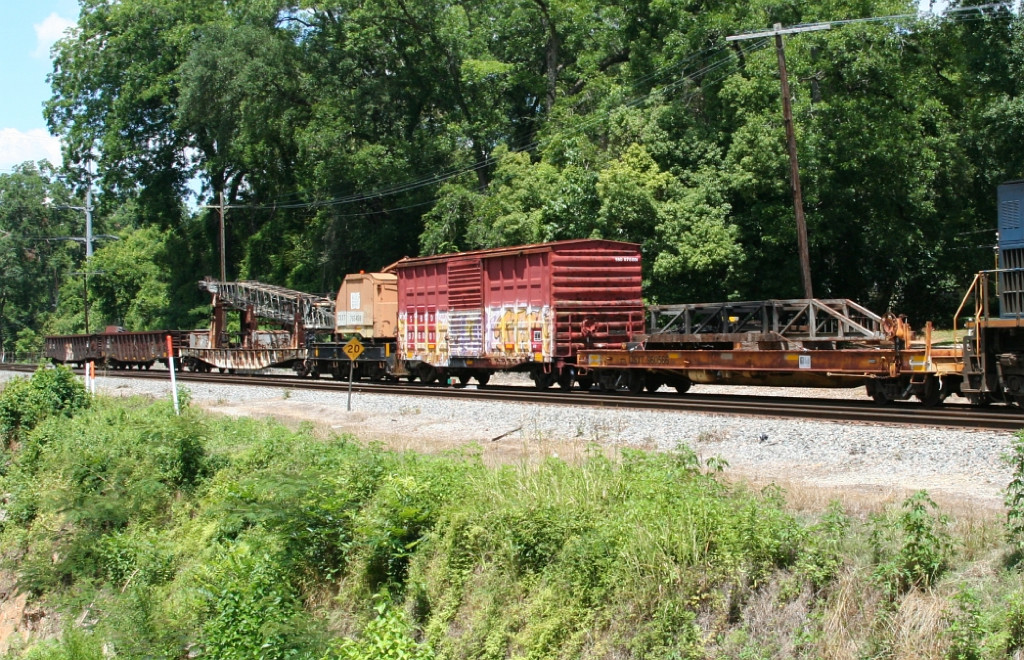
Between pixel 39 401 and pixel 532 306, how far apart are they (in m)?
12.8

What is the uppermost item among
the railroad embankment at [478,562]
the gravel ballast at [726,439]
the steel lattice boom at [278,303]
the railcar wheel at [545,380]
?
the steel lattice boom at [278,303]

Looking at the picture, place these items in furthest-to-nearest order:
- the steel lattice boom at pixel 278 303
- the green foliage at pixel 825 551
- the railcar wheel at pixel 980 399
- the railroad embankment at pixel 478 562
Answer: the steel lattice boom at pixel 278 303, the railcar wheel at pixel 980 399, the green foliage at pixel 825 551, the railroad embankment at pixel 478 562

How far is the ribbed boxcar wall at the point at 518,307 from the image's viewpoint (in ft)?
70.5

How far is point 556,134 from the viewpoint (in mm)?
37656

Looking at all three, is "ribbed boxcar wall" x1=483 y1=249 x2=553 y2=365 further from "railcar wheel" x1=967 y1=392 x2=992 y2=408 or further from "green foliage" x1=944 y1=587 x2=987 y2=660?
"green foliage" x1=944 y1=587 x2=987 y2=660

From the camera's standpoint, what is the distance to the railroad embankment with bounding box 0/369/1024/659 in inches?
270

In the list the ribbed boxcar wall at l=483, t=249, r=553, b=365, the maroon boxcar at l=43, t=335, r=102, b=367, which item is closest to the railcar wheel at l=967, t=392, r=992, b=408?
the ribbed boxcar wall at l=483, t=249, r=553, b=365

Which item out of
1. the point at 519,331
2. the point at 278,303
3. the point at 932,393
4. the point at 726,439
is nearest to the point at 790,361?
the point at 932,393

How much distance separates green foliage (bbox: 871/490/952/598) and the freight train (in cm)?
812

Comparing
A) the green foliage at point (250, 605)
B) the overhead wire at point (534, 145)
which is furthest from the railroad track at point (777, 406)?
the overhead wire at point (534, 145)

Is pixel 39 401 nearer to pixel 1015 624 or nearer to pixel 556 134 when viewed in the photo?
pixel 556 134

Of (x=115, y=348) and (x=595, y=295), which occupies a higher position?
(x=595, y=295)

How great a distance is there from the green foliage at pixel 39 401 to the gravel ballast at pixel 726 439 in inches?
212

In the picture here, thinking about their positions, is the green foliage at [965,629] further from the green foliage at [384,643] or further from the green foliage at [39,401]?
the green foliage at [39,401]
